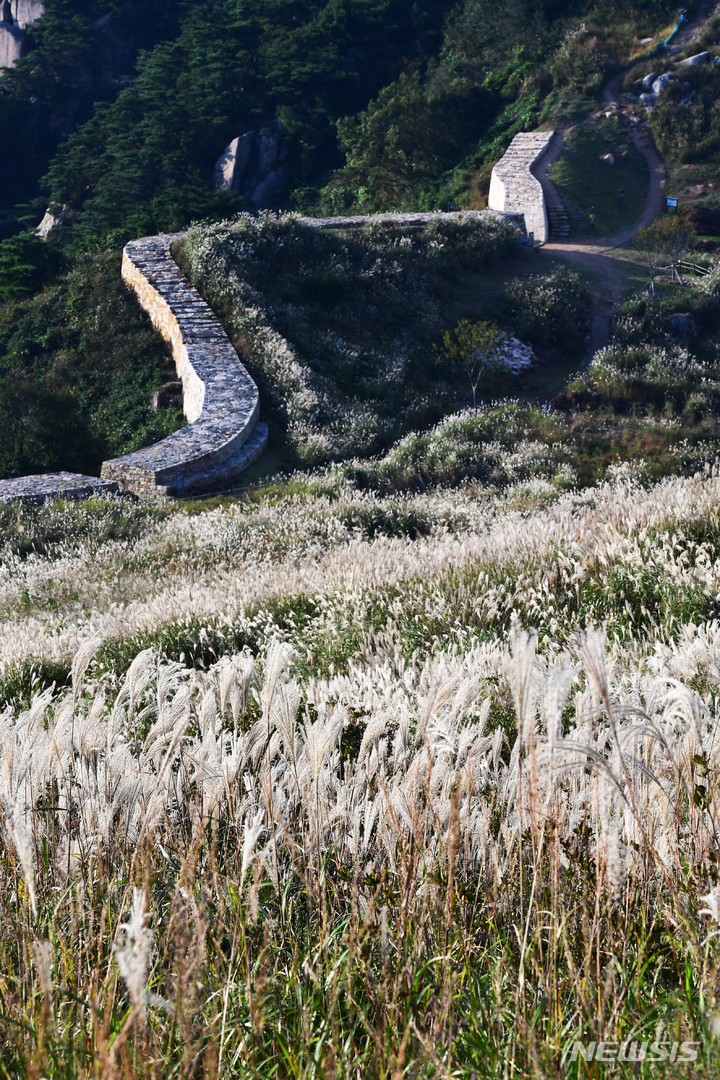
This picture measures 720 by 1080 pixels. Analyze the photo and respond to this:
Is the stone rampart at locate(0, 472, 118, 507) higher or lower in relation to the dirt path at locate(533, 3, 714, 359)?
lower

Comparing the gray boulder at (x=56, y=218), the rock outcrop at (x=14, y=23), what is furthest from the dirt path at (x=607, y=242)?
the rock outcrop at (x=14, y=23)

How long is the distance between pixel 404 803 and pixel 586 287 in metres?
25.6

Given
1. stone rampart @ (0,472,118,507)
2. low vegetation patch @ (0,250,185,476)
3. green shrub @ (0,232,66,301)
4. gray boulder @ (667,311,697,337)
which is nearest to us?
stone rampart @ (0,472,118,507)

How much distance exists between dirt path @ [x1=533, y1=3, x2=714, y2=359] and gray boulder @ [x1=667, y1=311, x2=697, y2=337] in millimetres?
1796

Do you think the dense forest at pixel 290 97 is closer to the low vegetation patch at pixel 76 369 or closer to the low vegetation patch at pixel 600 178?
the low vegetation patch at pixel 76 369

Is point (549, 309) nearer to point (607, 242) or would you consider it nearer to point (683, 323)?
point (683, 323)

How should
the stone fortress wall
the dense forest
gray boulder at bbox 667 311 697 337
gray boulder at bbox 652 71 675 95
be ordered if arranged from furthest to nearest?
the dense forest, gray boulder at bbox 652 71 675 95, gray boulder at bbox 667 311 697 337, the stone fortress wall

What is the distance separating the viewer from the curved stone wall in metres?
14.1

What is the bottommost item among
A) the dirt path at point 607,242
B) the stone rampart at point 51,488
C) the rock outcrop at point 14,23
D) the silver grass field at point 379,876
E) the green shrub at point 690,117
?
the stone rampart at point 51,488

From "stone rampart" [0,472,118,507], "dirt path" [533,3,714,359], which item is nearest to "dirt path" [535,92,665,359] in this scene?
"dirt path" [533,3,714,359]

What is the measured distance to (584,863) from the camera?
1.67m

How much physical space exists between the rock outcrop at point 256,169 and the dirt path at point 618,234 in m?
17.4

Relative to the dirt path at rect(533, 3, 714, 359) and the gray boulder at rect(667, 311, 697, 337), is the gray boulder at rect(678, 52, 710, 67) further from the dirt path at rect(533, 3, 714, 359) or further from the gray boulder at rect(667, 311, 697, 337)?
the gray boulder at rect(667, 311, 697, 337)

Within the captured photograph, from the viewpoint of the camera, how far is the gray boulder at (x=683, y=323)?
21.9m
